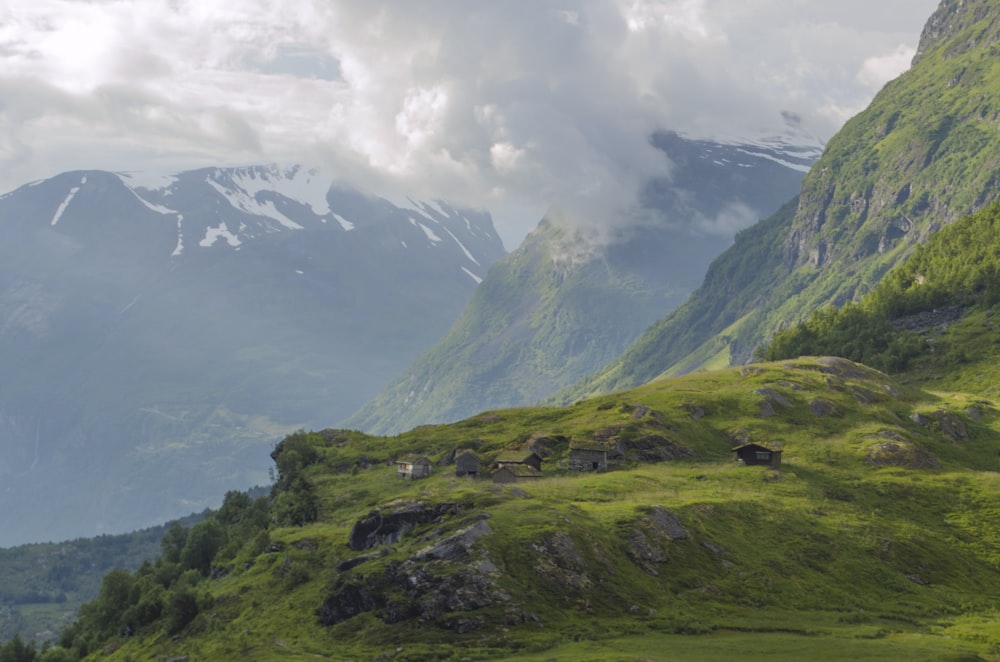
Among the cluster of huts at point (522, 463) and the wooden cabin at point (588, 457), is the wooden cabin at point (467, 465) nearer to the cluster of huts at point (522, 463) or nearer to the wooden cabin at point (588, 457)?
the cluster of huts at point (522, 463)

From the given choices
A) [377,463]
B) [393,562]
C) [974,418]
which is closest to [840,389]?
[974,418]

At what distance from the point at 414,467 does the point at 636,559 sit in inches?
2907

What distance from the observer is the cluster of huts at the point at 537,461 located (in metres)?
150

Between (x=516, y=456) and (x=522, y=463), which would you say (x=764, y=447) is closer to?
(x=522, y=463)

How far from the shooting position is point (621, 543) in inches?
4225

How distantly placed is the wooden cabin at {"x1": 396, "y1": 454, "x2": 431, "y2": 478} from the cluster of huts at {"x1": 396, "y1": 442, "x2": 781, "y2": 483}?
1063 centimetres

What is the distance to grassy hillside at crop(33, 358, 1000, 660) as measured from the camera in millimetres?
92062

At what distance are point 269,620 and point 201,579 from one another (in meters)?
56.2

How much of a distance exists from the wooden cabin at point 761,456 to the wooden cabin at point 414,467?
173ft

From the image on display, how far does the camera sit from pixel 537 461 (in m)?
158

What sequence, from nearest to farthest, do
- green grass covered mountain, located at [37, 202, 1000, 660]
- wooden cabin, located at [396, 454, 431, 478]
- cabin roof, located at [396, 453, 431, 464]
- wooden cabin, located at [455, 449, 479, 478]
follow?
green grass covered mountain, located at [37, 202, 1000, 660] → wooden cabin, located at [455, 449, 479, 478] → wooden cabin, located at [396, 454, 431, 478] → cabin roof, located at [396, 453, 431, 464]

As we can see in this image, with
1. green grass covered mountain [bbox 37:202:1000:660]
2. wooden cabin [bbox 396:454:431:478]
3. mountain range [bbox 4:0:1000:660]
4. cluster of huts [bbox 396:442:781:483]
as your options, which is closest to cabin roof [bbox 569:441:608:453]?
cluster of huts [bbox 396:442:781:483]

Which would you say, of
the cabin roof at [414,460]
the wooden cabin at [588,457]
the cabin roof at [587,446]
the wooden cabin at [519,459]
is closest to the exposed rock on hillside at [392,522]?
the wooden cabin at [519,459]

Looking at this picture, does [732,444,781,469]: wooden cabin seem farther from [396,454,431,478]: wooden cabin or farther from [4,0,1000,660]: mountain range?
[396,454,431,478]: wooden cabin
